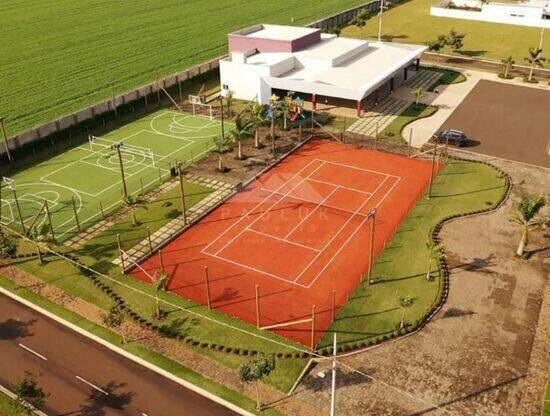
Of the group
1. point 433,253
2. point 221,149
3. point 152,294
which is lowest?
point 152,294

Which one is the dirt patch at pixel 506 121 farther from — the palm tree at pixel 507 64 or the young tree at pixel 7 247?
the young tree at pixel 7 247

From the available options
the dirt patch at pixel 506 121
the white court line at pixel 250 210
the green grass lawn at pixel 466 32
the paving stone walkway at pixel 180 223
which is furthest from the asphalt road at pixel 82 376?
the green grass lawn at pixel 466 32

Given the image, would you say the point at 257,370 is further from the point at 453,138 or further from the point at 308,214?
the point at 453,138

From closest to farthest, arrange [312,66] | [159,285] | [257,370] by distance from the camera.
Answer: [257,370] < [159,285] < [312,66]

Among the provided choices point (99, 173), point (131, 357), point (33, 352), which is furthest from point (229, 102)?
point (33, 352)

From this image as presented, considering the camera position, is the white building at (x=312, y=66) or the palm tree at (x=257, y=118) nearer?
the palm tree at (x=257, y=118)

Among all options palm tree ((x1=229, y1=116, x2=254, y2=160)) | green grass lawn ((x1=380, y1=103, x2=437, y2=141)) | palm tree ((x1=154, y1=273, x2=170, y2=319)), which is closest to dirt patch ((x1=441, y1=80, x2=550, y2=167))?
green grass lawn ((x1=380, y1=103, x2=437, y2=141))

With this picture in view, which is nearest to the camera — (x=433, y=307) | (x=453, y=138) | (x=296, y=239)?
(x=433, y=307)
